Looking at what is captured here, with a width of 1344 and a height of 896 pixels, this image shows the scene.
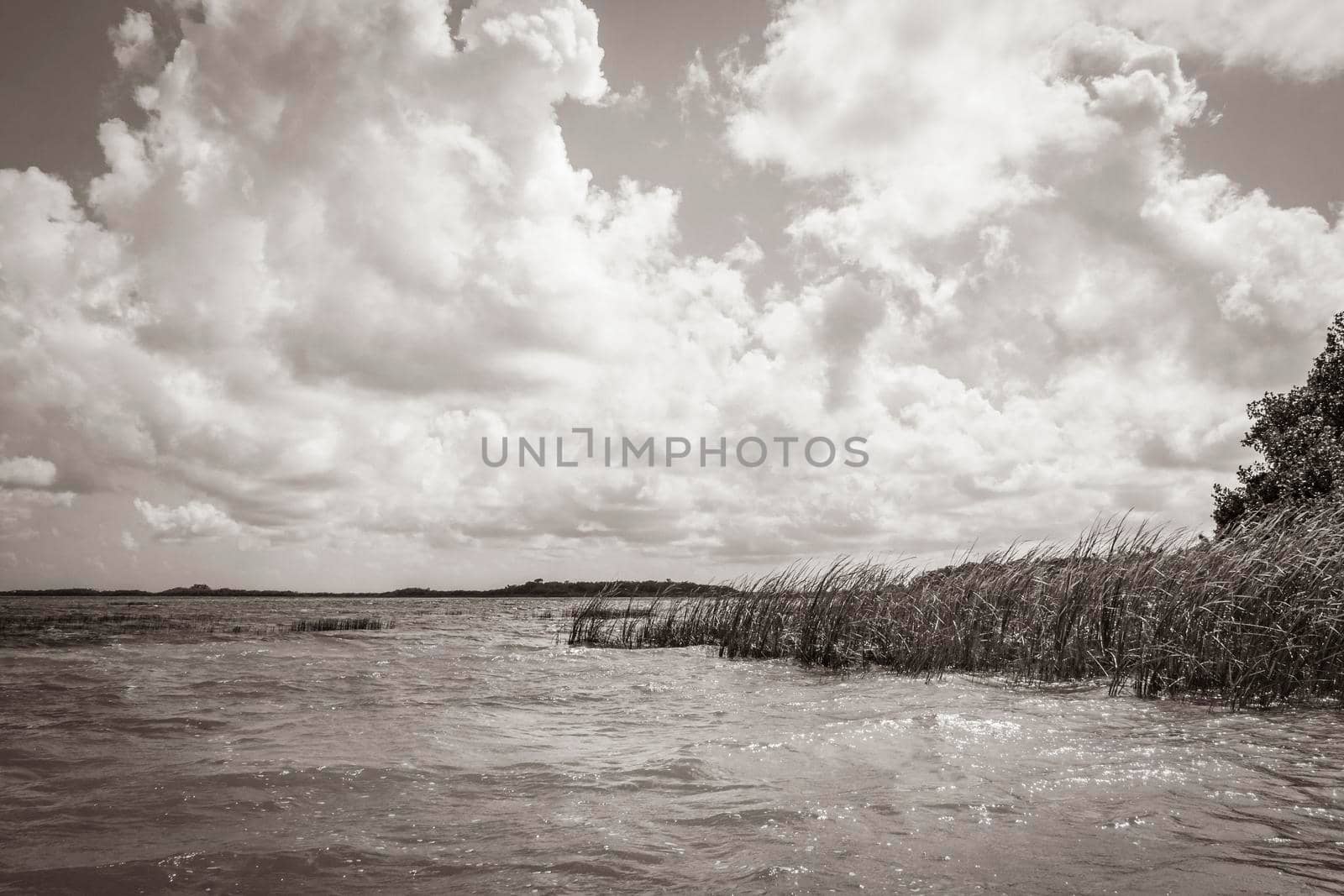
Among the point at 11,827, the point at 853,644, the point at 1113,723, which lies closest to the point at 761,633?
the point at 853,644

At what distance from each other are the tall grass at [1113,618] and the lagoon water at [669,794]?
107 cm

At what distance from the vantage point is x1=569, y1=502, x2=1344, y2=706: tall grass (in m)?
9.39

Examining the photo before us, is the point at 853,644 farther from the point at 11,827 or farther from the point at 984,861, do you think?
the point at 11,827

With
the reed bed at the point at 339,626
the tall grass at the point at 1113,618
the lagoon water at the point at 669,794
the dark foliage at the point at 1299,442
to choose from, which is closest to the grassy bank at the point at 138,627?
the reed bed at the point at 339,626

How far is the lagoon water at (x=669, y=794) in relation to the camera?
159 inches

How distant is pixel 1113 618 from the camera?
11.4m

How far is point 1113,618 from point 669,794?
8880mm

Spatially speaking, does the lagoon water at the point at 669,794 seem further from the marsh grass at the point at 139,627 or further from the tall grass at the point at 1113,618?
the marsh grass at the point at 139,627

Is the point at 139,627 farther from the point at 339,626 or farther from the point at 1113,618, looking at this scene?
the point at 1113,618

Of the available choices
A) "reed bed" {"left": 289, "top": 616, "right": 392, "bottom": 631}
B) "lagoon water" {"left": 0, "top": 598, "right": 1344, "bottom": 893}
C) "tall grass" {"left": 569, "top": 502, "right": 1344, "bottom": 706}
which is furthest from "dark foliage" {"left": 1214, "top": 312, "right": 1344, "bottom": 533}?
"reed bed" {"left": 289, "top": 616, "right": 392, "bottom": 631}

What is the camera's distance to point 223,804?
554 cm

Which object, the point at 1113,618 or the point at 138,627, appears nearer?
the point at 1113,618

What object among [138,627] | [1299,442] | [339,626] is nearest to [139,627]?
[138,627]

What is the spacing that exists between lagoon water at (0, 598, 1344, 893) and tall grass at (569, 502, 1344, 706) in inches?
42.2
